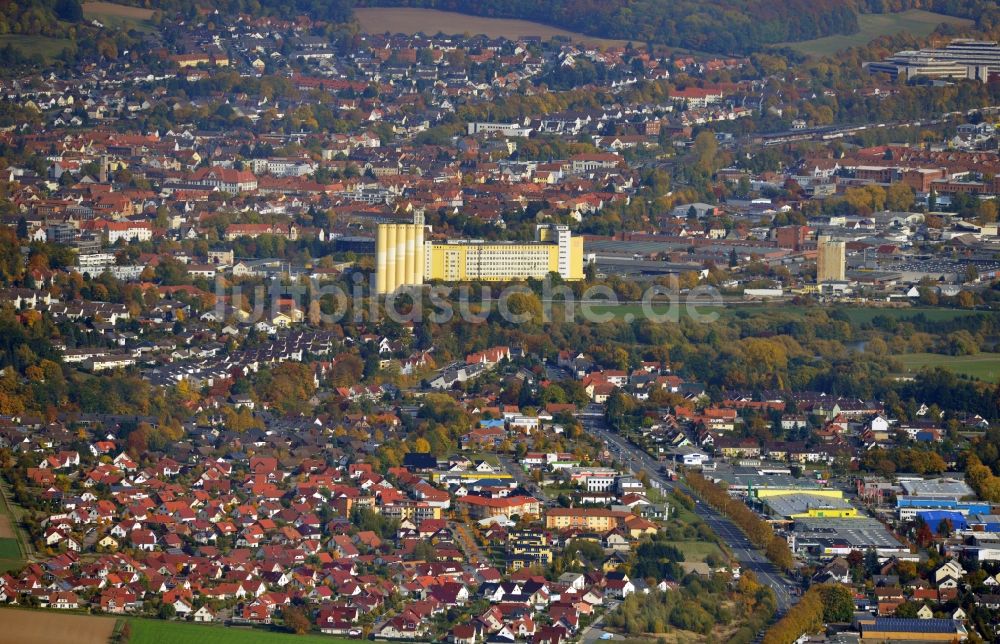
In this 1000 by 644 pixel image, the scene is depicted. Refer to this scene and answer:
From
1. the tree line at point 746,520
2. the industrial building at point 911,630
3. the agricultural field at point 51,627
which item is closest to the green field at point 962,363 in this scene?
the tree line at point 746,520

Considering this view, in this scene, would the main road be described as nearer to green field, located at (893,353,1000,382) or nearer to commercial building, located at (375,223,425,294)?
green field, located at (893,353,1000,382)

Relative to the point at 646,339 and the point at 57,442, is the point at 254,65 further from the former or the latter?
the point at 57,442

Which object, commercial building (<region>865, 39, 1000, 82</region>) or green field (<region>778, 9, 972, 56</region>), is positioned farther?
green field (<region>778, 9, 972, 56</region>)

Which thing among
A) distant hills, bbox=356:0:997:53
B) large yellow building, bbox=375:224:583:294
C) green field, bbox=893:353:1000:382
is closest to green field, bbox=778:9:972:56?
distant hills, bbox=356:0:997:53

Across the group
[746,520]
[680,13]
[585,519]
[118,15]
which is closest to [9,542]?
[585,519]

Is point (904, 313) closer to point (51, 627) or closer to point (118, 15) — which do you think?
point (51, 627)

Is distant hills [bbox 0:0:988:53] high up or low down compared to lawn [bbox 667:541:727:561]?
up
